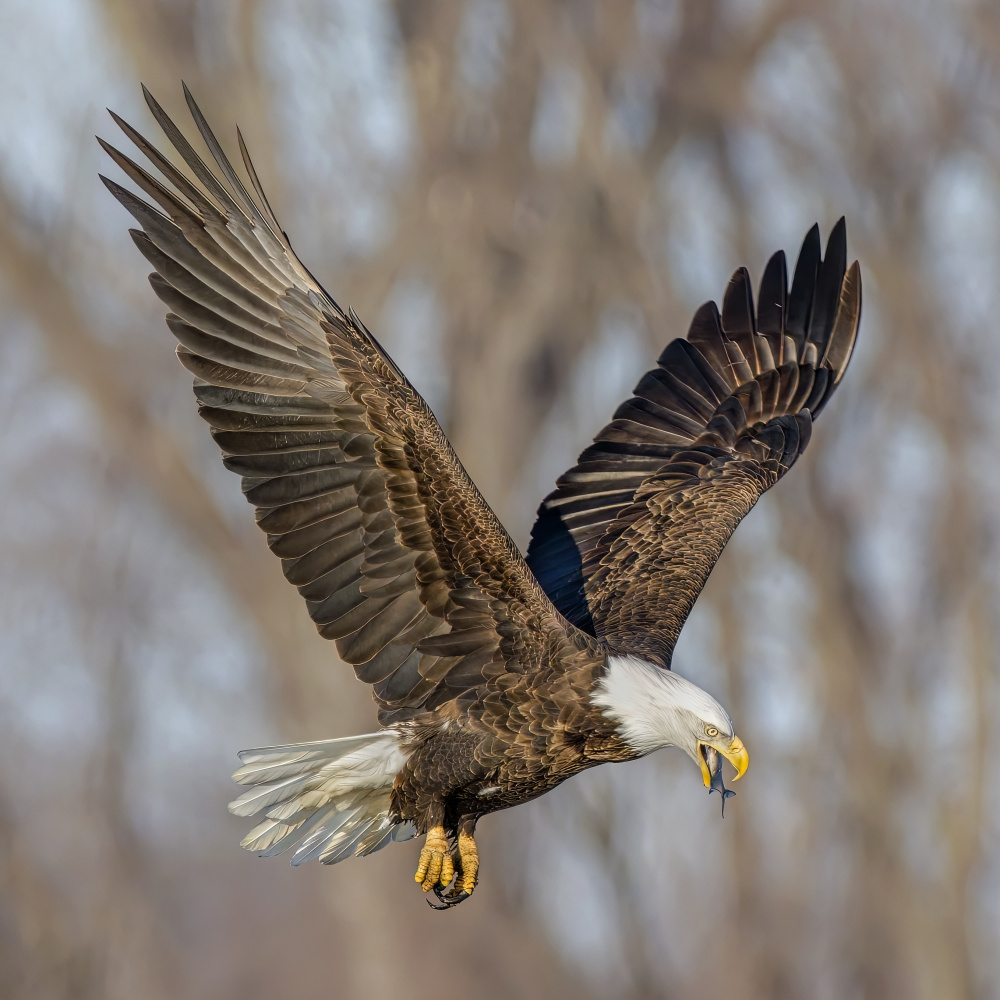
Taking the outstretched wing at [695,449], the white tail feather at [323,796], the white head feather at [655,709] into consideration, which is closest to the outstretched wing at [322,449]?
the white head feather at [655,709]

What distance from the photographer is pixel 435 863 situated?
521 cm

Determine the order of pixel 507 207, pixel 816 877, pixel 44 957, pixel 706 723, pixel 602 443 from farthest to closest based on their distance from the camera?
pixel 507 207
pixel 816 877
pixel 44 957
pixel 602 443
pixel 706 723

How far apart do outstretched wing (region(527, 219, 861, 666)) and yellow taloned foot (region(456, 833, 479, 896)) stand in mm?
894

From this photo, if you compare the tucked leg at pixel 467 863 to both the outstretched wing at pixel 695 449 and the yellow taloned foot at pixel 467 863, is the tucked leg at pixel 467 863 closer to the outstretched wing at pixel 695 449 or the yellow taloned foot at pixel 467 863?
the yellow taloned foot at pixel 467 863

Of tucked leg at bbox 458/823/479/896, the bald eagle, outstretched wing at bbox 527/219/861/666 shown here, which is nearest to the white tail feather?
the bald eagle

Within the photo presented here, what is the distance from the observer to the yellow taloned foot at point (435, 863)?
17.0 ft

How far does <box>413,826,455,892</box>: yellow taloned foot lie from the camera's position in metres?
5.17

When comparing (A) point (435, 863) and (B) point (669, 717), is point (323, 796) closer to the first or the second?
(A) point (435, 863)

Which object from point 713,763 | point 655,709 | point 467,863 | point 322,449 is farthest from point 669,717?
point 322,449

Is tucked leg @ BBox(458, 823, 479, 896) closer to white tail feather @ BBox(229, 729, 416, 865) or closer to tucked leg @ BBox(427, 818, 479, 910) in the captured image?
tucked leg @ BBox(427, 818, 479, 910)

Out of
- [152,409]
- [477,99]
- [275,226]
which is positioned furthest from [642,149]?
[275,226]

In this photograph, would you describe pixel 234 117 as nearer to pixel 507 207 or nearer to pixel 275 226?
pixel 507 207

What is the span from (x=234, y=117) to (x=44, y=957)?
833 centimetres

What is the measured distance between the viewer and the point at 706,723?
4.87 metres
